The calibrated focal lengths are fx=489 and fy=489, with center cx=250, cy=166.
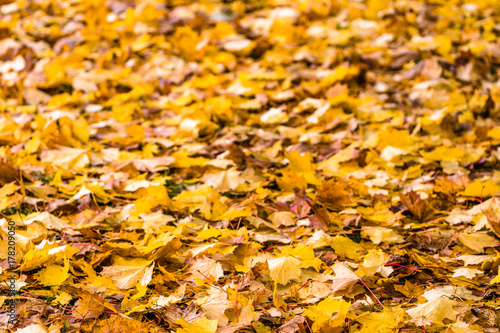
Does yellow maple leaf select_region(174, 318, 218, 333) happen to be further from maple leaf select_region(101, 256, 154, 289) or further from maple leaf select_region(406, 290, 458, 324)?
maple leaf select_region(406, 290, 458, 324)

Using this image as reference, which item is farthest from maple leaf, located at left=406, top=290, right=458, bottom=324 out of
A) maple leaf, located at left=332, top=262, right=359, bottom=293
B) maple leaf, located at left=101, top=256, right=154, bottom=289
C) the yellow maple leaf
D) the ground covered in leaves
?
maple leaf, located at left=101, top=256, right=154, bottom=289

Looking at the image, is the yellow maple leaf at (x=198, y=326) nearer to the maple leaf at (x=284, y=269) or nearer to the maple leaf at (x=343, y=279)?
the maple leaf at (x=284, y=269)

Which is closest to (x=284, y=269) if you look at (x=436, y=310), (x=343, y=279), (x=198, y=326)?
(x=343, y=279)

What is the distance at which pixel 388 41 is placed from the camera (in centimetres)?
319

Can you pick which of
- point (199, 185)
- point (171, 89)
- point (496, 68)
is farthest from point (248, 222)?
point (496, 68)

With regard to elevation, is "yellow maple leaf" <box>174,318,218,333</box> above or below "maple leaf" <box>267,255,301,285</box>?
above

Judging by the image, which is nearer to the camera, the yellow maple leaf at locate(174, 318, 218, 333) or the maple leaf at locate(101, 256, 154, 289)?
the yellow maple leaf at locate(174, 318, 218, 333)

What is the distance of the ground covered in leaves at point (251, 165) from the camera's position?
1.35 metres

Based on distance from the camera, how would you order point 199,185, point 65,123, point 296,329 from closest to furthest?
point 296,329
point 199,185
point 65,123

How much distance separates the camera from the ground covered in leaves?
1353 mm

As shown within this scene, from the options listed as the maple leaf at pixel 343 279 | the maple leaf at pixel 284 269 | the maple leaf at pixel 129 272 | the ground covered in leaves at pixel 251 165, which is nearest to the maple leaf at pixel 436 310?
the ground covered in leaves at pixel 251 165

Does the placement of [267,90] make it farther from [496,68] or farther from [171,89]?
[496,68]

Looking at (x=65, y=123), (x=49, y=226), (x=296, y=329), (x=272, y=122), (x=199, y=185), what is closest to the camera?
(x=296, y=329)

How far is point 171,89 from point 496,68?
74.6 inches
